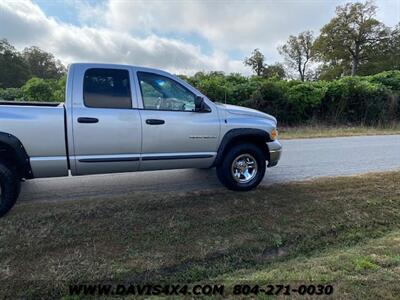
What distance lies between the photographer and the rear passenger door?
436 cm

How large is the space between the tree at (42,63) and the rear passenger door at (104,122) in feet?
130

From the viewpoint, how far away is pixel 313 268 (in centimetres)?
348

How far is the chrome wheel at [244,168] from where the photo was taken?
17.7 ft

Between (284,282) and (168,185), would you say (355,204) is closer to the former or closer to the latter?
(284,282)

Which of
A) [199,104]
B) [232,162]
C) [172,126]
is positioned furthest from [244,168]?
[172,126]

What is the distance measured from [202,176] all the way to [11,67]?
3521cm

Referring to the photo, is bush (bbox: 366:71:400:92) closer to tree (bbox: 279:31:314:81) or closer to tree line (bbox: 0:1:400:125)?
tree line (bbox: 0:1:400:125)

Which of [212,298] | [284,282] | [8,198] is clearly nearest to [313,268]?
[284,282]

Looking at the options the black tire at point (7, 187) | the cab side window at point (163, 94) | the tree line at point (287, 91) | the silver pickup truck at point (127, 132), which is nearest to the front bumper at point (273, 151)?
the silver pickup truck at point (127, 132)

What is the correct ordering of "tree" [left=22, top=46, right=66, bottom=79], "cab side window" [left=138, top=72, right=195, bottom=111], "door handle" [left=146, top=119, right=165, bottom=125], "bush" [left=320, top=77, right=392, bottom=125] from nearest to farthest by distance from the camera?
1. "door handle" [left=146, top=119, right=165, bottom=125]
2. "cab side window" [left=138, top=72, right=195, bottom=111]
3. "bush" [left=320, top=77, right=392, bottom=125]
4. "tree" [left=22, top=46, right=66, bottom=79]

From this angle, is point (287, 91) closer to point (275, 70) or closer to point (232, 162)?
point (232, 162)

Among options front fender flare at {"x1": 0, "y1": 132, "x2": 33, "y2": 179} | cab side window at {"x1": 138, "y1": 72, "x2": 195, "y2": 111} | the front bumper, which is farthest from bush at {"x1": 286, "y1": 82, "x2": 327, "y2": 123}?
front fender flare at {"x1": 0, "y1": 132, "x2": 33, "y2": 179}

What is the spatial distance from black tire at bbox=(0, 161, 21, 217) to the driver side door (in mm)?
1714

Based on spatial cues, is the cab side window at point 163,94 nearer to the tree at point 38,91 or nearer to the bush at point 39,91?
the bush at point 39,91
